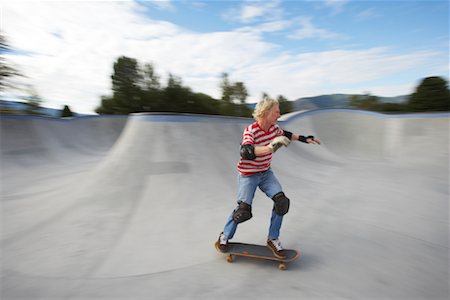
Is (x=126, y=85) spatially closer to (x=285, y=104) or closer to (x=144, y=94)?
(x=144, y=94)

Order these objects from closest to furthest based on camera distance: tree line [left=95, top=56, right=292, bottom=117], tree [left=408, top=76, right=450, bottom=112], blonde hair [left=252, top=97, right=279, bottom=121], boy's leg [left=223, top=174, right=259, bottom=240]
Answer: blonde hair [left=252, top=97, right=279, bottom=121] → boy's leg [left=223, top=174, right=259, bottom=240] → tree [left=408, top=76, right=450, bottom=112] → tree line [left=95, top=56, right=292, bottom=117]

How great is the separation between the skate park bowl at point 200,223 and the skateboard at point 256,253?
10cm

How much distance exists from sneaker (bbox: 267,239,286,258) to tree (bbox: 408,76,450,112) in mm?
22521

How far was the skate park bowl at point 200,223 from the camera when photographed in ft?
8.25

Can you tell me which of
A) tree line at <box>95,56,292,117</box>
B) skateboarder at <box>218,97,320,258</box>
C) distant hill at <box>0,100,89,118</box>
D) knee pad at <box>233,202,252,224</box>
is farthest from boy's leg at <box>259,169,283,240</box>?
tree line at <box>95,56,292,117</box>

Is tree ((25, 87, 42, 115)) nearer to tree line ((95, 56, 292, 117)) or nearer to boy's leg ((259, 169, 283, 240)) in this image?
tree line ((95, 56, 292, 117))

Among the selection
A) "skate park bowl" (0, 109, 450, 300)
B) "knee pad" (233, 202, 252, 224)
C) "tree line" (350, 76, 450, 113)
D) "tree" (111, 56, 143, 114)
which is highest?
"tree" (111, 56, 143, 114)

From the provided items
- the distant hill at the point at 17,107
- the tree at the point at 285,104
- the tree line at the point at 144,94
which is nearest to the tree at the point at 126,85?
the tree line at the point at 144,94

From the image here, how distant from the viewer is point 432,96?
19.2 metres

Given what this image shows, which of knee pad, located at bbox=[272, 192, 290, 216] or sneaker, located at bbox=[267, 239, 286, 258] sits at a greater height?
knee pad, located at bbox=[272, 192, 290, 216]

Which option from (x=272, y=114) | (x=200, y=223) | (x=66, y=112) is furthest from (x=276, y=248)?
(x=66, y=112)

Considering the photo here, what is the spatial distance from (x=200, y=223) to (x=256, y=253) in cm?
118

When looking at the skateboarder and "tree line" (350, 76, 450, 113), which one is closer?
the skateboarder

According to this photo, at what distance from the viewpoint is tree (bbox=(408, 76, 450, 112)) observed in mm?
18797
